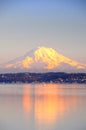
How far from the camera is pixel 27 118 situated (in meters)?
6.70

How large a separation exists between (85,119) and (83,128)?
1044mm

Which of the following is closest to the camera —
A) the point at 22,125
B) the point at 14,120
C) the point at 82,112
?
the point at 22,125

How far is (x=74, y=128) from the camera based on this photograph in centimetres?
566

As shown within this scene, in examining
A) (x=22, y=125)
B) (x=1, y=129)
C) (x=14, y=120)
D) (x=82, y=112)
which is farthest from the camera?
(x=82, y=112)

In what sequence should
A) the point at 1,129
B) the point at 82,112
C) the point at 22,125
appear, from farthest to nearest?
the point at 82,112 → the point at 22,125 → the point at 1,129

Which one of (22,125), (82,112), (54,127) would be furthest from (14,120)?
(82,112)

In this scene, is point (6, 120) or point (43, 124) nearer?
point (43, 124)

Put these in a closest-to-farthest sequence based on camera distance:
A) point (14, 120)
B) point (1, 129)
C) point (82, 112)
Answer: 1. point (1, 129)
2. point (14, 120)
3. point (82, 112)

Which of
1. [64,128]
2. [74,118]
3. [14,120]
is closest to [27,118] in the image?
[14,120]

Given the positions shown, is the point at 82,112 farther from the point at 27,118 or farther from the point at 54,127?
the point at 54,127

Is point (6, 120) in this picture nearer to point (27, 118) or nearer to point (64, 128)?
point (27, 118)

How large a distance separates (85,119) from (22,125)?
127 centimetres

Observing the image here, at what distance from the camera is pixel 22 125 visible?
19.4 feet

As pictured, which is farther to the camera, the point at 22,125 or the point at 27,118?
the point at 27,118
